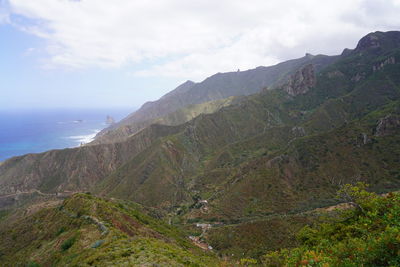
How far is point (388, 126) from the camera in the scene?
262ft

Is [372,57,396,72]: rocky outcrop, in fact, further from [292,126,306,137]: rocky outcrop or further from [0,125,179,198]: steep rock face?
[0,125,179,198]: steep rock face

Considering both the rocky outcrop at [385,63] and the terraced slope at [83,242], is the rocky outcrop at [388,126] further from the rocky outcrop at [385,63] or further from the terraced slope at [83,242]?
the rocky outcrop at [385,63]

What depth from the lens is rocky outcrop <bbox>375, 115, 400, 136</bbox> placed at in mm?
79250

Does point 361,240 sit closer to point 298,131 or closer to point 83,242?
point 83,242

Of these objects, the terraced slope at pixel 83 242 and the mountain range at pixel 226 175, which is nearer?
the terraced slope at pixel 83 242

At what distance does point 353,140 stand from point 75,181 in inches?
5570

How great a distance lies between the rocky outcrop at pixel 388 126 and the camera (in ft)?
260

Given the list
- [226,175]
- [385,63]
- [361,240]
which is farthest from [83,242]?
[385,63]

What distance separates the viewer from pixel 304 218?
51812mm

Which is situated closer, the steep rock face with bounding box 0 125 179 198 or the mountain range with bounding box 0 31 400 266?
the mountain range with bounding box 0 31 400 266

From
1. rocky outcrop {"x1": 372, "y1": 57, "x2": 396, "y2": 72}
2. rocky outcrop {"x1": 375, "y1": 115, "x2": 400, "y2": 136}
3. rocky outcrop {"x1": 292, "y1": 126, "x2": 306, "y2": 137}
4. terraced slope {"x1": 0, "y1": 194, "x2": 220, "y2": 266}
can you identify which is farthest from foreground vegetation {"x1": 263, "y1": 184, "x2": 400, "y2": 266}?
rocky outcrop {"x1": 372, "y1": 57, "x2": 396, "y2": 72}

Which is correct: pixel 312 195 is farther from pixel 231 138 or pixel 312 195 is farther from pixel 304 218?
pixel 231 138

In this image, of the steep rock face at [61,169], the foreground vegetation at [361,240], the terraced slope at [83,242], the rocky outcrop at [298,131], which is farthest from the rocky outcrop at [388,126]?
the steep rock face at [61,169]

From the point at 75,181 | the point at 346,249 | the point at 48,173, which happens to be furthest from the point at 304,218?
the point at 48,173
